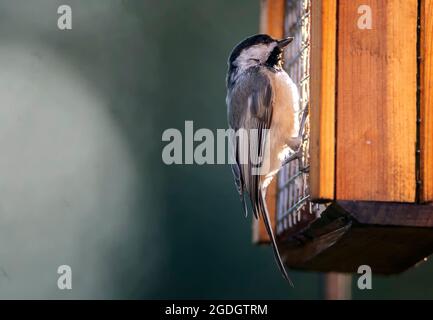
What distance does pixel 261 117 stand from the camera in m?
2.84

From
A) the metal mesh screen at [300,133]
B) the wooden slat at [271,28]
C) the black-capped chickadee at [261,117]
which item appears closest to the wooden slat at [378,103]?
the metal mesh screen at [300,133]

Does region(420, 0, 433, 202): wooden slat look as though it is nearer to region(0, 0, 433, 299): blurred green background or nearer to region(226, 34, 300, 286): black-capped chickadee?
region(226, 34, 300, 286): black-capped chickadee

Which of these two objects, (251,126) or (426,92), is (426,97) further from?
(251,126)

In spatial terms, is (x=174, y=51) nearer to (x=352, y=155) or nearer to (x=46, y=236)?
(x=46, y=236)

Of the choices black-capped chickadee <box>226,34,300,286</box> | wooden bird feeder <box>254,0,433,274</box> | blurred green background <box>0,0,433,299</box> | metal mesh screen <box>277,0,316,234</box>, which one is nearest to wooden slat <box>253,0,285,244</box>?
metal mesh screen <box>277,0,316,234</box>

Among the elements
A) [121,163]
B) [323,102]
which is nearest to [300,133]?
[323,102]

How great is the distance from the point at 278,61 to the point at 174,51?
1909 millimetres

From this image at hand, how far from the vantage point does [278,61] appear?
294cm

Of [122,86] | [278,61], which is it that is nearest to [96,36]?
[122,86]

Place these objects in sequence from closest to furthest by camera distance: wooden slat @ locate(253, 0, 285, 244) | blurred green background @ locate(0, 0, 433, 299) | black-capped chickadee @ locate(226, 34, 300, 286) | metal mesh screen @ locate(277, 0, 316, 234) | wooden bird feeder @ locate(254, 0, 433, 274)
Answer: wooden bird feeder @ locate(254, 0, 433, 274) → metal mesh screen @ locate(277, 0, 316, 234) → black-capped chickadee @ locate(226, 34, 300, 286) → wooden slat @ locate(253, 0, 285, 244) → blurred green background @ locate(0, 0, 433, 299)

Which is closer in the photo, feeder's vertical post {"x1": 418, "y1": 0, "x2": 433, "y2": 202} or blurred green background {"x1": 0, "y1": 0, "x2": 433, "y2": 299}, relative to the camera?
feeder's vertical post {"x1": 418, "y1": 0, "x2": 433, "y2": 202}

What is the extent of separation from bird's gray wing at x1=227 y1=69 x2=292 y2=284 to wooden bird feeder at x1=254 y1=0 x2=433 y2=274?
39cm

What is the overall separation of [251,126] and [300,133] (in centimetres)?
18

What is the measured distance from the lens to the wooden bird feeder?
7.38 feet
